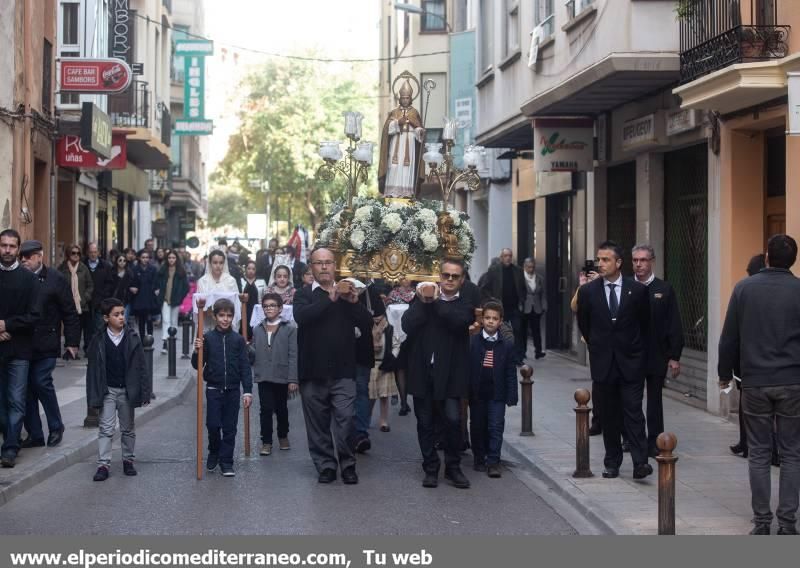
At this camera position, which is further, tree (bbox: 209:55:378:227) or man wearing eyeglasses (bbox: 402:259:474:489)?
tree (bbox: 209:55:378:227)

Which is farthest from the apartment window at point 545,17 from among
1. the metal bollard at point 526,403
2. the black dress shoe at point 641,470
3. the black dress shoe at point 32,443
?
the black dress shoe at point 32,443

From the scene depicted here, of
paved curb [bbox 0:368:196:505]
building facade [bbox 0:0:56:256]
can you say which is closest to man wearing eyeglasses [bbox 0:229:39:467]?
paved curb [bbox 0:368:196:505]

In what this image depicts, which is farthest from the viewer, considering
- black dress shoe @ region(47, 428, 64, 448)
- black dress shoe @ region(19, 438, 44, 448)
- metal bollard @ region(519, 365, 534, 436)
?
metal bollard @ region(519, 365, 534, 436)

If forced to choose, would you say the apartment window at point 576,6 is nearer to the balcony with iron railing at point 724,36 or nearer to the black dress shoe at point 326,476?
the balcony with iron railing at point 724,36

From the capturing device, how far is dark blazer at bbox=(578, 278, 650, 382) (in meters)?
9.96

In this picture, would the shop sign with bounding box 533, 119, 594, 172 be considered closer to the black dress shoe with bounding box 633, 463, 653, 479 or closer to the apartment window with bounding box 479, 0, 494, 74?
the apartment window with bounding box 479, 0, 494, 74

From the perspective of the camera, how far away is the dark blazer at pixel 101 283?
19.8 m

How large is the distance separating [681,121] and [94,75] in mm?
10538

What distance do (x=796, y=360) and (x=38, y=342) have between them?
660cm

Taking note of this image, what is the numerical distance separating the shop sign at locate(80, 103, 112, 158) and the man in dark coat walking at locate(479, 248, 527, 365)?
701cm

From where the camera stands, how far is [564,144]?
18.6m

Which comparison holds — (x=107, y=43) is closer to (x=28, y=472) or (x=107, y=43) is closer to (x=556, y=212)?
(x=556, y=212)

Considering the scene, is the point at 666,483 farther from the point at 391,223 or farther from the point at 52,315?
the point at 391,223

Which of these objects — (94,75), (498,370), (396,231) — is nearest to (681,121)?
(396,231)
